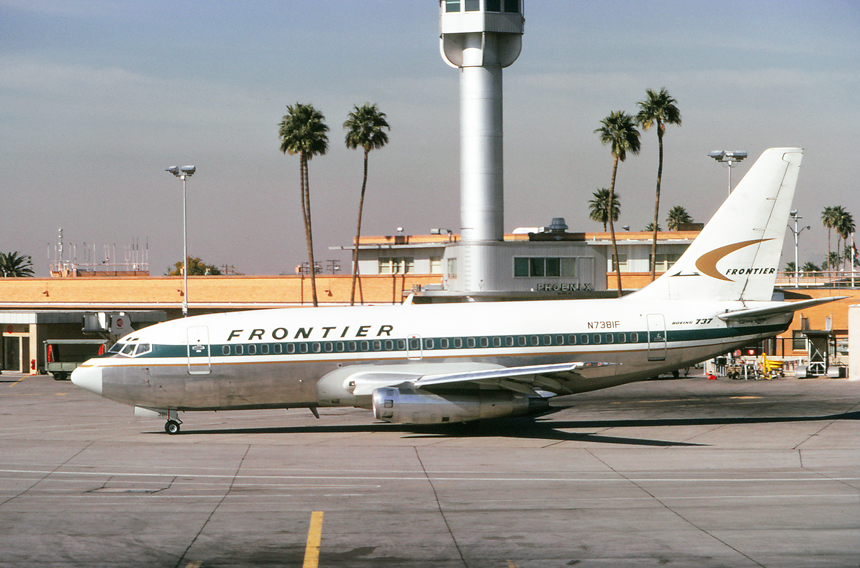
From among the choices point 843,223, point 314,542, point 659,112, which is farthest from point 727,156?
point 843,223

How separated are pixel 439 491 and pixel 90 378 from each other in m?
14.7

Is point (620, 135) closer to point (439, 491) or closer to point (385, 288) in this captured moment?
point (385, 288)

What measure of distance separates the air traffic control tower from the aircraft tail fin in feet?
96.9

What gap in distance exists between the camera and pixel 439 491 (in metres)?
19.5

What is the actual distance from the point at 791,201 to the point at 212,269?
382 ft

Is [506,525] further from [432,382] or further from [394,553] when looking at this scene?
[432,382]

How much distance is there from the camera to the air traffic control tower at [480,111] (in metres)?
60.9

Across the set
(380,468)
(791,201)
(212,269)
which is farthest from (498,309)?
(212,269)

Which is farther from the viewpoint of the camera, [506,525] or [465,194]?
[465,194]

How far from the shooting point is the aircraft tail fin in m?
31.2

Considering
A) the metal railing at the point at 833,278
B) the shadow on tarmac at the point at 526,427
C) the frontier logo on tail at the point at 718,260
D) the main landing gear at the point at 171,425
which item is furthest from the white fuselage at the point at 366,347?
the metal railing at the point at 833,278

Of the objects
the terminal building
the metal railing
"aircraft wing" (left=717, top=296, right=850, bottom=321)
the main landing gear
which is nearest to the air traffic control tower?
the terminal building

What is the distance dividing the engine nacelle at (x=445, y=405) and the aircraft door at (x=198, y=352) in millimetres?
5933

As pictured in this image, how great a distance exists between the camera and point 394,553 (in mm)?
14219
